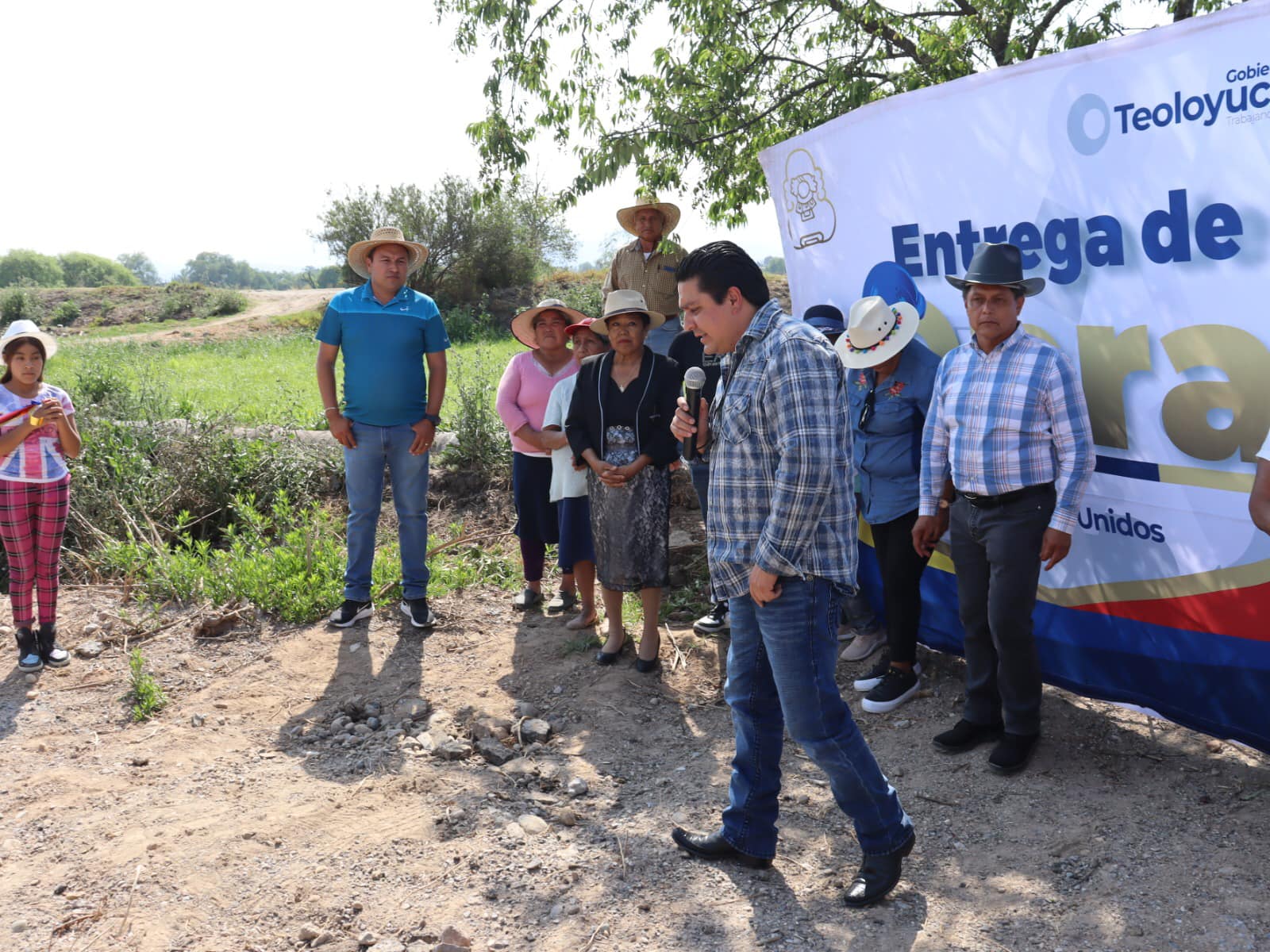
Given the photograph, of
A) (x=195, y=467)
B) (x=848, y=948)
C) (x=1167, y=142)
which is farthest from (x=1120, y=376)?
(x=195, y=467)

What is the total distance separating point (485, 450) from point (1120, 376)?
5358 mm

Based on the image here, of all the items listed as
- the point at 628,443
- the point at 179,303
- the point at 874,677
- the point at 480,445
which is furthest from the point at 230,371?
the point at 179,303

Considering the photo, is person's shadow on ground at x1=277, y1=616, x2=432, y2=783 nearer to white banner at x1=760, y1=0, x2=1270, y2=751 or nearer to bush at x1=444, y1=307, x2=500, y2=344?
white banner at x1=760, y1=0, x2=1270, y2=751

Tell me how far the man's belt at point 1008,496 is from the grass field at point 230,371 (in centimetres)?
575

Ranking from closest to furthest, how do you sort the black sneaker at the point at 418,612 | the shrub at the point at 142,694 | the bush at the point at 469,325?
the shrub at the point at 142,694 < the black sneaker at the point at 418,612 < the bush at the point at 469,325

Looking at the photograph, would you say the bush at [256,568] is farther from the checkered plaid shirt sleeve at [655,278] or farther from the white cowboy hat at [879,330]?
the white cowboy hat at [879,330]

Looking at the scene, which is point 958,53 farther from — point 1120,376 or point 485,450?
point 485,450

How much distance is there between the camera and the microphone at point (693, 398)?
309cm

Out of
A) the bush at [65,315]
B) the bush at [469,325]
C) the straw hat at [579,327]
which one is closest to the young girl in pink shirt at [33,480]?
the straw hat at [579,327]

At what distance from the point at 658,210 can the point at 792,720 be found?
157 inches

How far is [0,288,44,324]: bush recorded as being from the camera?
32.8m

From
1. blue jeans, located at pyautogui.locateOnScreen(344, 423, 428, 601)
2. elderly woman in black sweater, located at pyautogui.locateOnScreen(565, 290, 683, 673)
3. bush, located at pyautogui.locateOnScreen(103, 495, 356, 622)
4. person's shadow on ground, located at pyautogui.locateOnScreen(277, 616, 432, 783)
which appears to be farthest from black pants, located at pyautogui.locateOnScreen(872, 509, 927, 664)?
bush, located at pyautogui.locateOnScreen(103, 495, 356, 622)

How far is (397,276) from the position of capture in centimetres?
563

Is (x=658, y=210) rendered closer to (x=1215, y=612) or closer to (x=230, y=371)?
(x=1215, y=612)
